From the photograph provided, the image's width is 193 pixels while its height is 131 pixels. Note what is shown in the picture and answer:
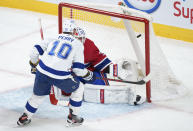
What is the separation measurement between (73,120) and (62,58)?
56 cm

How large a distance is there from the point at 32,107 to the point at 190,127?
49.7 inches

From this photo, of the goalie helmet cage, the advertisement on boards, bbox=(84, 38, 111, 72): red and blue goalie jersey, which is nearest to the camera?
the goalie helmet cage

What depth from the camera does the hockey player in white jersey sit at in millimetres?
3875

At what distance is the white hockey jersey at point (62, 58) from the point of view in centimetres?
387

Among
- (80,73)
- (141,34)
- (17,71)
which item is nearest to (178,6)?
(141,34)

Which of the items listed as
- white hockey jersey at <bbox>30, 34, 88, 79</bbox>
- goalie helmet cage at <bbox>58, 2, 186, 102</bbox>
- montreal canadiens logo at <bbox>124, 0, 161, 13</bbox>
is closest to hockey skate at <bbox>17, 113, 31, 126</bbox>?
white hockey jersey at <bbox>30, 34, 88, 79</bbox>

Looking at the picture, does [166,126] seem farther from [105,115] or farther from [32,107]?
[32,107]

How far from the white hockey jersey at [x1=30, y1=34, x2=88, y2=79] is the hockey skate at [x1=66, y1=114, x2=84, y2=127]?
0.37 meters

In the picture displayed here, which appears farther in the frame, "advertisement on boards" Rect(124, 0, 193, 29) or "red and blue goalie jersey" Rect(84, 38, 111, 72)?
"advertisement on boards" Rect(124, 0, 193, 29)

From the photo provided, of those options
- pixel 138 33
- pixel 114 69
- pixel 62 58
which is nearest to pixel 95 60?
pixel 114 69

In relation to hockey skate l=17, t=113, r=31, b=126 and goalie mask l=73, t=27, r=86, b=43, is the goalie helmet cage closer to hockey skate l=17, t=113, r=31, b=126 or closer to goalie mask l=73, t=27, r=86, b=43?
goalie mask l=73, t=27, r=86, b=43

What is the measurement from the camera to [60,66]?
387 centimetres

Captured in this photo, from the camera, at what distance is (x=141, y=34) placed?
452 centimetres

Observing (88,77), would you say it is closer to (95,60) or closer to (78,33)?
(78,33)
